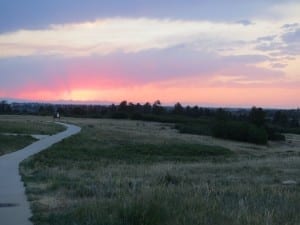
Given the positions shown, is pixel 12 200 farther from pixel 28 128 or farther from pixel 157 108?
pixel 157 108

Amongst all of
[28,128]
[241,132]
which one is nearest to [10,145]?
[28,128]

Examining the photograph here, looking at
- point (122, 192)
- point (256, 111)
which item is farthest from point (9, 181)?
point (256, 111)

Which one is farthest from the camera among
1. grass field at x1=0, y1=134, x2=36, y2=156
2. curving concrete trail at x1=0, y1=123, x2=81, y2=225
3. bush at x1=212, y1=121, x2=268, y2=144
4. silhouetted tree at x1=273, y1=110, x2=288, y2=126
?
silhouetted tree at x1=273, y1=110, x2=288, y2=126

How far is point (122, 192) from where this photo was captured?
12.4 m

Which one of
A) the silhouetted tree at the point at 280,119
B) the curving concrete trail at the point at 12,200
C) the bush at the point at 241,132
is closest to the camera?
the curving concrete trail at the point at 12,200

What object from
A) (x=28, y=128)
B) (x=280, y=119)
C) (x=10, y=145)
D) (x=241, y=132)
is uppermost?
(x=280, y=119)

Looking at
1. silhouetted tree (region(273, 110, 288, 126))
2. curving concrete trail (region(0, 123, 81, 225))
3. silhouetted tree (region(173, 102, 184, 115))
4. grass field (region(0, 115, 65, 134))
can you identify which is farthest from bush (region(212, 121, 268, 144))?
silhouetted tree (region(173, 102, 184, 115))

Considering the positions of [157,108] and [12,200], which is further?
[157,108]

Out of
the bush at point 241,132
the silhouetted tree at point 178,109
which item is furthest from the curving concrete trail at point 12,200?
the silhouetted tree at point 178,109

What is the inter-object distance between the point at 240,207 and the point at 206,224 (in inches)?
66.4

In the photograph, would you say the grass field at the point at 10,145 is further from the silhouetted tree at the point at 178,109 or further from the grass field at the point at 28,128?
the silhouetted tree at the point at 178,109

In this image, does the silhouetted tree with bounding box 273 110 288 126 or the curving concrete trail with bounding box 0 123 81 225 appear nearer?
the curving concrete trail with bounding box 0 123 81 225

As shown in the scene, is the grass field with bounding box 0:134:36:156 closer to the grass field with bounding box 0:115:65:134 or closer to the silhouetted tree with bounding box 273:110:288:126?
the grass field with bounding box 0:115:65:134

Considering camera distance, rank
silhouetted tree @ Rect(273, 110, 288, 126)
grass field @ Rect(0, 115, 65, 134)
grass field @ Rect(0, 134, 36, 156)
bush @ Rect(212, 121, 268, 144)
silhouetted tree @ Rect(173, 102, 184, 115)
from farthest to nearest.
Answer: silhouetted tree @ Rect(173, 102, 184, 115) → silhouetted tree @ Rect(273, 110, 288, 126) → bush @ Rect(212, 121, 268, 144) → grass field @ Rect(0, 115, 65, 134) → grass field @ Rect(0, 134, 36, 156)
